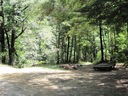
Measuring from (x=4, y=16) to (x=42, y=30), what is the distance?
491 cm

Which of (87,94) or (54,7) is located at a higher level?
(54,7)

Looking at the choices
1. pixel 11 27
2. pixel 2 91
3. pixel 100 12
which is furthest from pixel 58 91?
pixel 11 27

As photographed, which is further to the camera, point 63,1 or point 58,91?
point 63,1

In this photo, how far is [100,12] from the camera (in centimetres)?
792

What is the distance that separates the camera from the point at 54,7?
12789 millimetres

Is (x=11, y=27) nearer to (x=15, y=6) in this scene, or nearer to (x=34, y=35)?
(x=15, y=6)

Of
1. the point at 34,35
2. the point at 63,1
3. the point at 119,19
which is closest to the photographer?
the point at 119,19

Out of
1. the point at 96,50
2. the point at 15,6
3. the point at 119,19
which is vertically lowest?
the point at 96,50

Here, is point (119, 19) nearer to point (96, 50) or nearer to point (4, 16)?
point (4, 16)

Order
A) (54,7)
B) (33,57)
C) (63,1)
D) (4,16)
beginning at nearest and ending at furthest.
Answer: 1. (63,1)
2. (54,7)
3. (4,16)
4. (33,57)

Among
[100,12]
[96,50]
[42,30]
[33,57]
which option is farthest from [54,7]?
[96,50]

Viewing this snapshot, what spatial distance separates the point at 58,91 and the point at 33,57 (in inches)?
800

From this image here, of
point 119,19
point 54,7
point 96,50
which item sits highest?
point 54,7

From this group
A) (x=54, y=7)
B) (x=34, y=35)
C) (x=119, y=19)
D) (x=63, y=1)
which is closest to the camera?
(x=119, y=19)
